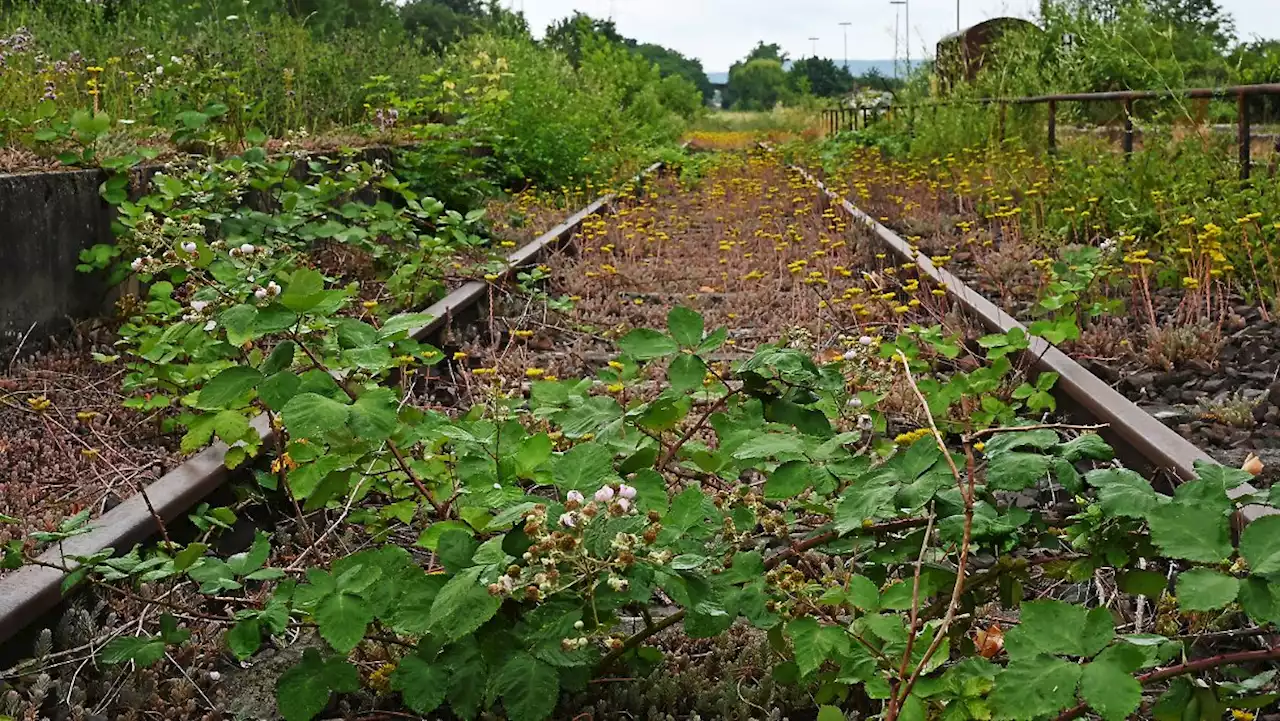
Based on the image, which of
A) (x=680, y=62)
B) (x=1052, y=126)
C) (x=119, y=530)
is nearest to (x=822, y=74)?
(x=680, y=62)

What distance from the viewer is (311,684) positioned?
2270 mm

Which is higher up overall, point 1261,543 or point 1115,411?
point 1261,543

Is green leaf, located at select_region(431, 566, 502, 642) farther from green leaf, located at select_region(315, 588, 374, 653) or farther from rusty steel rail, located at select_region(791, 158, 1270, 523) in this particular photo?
rusty steel rail, located at select_region(791, 158, 1270, 523)

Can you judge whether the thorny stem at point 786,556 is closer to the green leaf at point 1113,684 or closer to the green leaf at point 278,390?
the green leaf at point 1113,684

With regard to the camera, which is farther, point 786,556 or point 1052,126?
point 1052,126

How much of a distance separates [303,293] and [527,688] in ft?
3.03

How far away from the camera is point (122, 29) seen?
10.5m

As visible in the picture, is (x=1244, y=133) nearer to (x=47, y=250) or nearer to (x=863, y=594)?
(x=863, y=594)

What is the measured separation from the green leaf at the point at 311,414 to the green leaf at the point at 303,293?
0.85 feet

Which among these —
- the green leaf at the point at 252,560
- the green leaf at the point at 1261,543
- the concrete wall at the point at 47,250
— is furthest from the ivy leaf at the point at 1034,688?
the concrete wall at the point at 47,250

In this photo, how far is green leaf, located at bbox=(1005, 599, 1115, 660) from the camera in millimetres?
1765

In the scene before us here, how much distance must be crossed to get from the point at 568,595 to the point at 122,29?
10.2 m

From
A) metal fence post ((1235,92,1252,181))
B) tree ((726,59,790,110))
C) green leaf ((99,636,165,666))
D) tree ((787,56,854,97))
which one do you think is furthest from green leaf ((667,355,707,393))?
tree ((726,59,790,110))

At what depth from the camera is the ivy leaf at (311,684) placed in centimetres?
223
